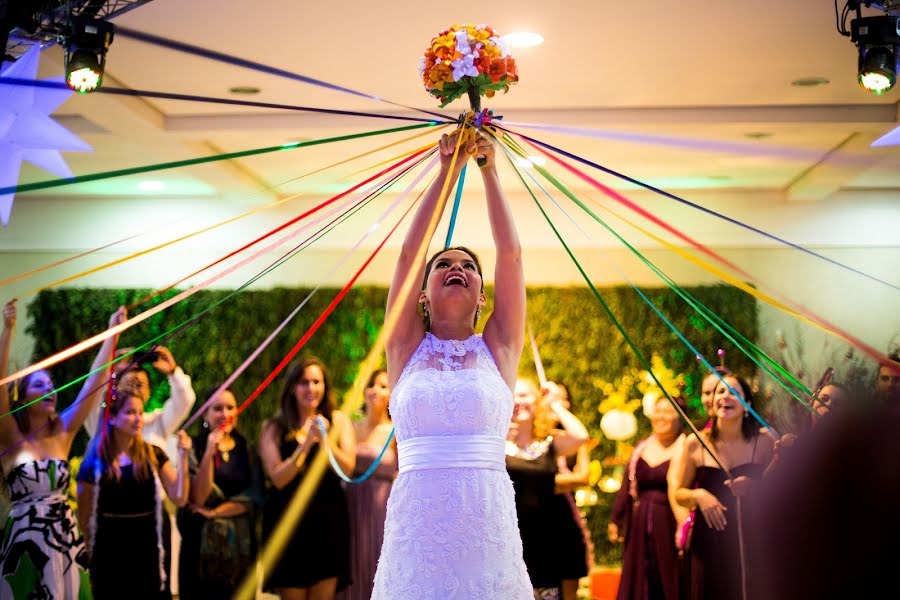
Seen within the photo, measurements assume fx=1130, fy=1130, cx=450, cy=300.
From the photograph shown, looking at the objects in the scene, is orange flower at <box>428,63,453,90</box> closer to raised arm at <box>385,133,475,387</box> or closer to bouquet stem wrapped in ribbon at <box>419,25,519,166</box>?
bouquet stem wrapped in ribbon at <box>419,25,519,166</box>

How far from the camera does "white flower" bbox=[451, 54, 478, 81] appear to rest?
350 cm

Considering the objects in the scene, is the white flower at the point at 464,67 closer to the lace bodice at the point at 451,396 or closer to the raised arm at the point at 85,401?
the lace bodice at the point at 451,396

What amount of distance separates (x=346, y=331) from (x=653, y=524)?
4016 mm

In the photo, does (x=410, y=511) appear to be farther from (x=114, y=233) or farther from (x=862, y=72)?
(x=114, y=233)

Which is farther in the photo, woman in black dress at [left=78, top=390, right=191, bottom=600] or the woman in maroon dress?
the woman in maroon dress

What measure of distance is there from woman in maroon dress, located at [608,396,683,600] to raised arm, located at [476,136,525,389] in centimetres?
321

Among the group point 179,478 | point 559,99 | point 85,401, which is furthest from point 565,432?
point 85,401

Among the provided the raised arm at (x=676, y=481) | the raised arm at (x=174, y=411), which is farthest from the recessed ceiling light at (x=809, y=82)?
the raised arm at (x=174, y=411)

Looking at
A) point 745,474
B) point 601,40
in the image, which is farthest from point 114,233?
point 745,474

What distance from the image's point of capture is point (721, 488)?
240 inches

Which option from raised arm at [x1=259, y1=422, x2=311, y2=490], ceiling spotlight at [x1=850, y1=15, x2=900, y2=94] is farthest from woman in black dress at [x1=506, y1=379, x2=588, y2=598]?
ceiling spotlight at [x1=850, y1=15, x2=900, y2=94]

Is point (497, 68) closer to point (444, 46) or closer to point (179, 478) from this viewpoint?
point (444, 46)

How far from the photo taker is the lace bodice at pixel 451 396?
3363mm

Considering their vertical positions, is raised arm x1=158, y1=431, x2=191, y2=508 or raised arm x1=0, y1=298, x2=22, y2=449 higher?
raised arm x1=0, y1=298, x2=22, y2=449
